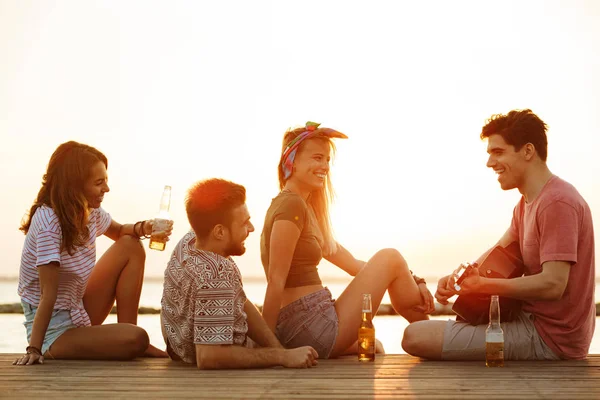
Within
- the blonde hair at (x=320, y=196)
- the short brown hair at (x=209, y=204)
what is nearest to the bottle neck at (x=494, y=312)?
the blonde hair at (x=320, y=196)

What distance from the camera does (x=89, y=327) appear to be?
5211 mm

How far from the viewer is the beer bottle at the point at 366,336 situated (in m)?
5.00

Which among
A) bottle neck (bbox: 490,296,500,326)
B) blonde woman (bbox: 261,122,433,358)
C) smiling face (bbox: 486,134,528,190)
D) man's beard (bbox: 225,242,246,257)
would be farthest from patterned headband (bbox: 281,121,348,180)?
bottle neck (bbox: 490,296,500,326)

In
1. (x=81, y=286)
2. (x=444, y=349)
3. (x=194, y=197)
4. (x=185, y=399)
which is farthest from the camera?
(x=81, y=286)

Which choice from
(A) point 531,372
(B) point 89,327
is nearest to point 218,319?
(B) point 89,327

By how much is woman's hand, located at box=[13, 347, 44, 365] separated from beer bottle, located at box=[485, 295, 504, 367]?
2.56m

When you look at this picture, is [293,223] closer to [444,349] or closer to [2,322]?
[444,349]

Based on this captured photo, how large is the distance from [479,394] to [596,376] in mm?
951

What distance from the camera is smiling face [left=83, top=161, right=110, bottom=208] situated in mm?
5195

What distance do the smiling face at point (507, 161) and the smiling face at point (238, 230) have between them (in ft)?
4.85

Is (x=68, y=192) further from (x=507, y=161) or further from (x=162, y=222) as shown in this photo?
(x=507, y=161)

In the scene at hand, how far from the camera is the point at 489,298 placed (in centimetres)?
482

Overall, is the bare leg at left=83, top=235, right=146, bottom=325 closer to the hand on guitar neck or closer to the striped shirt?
the striped shirt

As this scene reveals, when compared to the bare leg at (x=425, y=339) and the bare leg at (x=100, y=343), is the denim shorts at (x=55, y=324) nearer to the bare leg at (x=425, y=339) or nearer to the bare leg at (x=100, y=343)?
the bare leg at (x=100, y=343)
